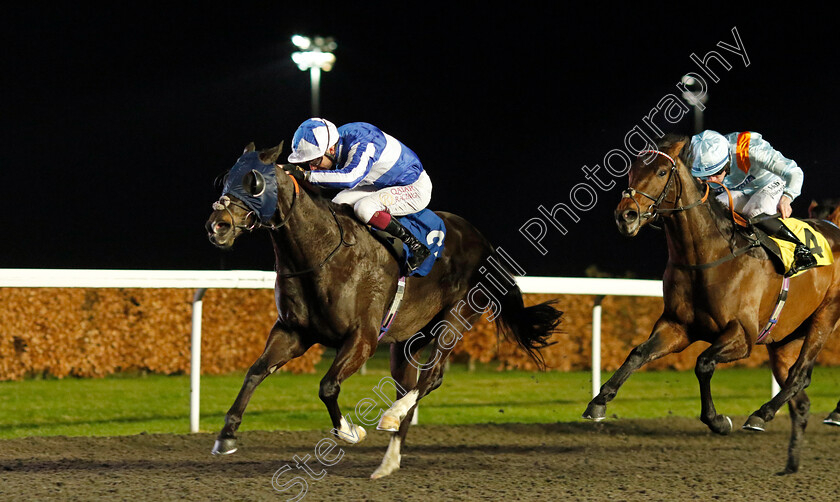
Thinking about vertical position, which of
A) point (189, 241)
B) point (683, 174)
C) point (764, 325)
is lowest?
point (764, 325)

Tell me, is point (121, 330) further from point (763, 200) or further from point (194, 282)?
point (763, 200)

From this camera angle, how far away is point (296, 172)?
3826 mm

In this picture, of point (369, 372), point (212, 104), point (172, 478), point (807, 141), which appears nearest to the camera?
point (172, 478)

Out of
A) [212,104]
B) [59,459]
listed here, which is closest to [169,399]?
[59,459]

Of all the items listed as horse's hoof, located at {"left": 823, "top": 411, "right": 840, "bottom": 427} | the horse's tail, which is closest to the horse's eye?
the horse's tail

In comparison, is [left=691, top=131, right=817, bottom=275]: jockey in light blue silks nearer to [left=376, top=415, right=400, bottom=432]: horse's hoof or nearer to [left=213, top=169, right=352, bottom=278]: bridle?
[left=213, top=169, right=352, bottom=278]: bridle

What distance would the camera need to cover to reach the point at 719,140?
433 cm

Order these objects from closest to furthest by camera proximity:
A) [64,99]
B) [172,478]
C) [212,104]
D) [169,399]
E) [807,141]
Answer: [172,478] < [169,399] < [807,141] < [64,99] < [212,104]

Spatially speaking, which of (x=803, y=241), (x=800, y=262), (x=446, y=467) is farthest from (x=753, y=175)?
(x=446, y=467)

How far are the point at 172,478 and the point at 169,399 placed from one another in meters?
3.12

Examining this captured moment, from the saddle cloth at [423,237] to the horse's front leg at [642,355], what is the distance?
1.08 metres

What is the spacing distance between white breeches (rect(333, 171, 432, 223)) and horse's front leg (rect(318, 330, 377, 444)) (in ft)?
2.03

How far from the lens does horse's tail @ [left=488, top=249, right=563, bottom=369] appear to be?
4.85m

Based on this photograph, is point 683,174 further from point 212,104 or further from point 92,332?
point 212,104
